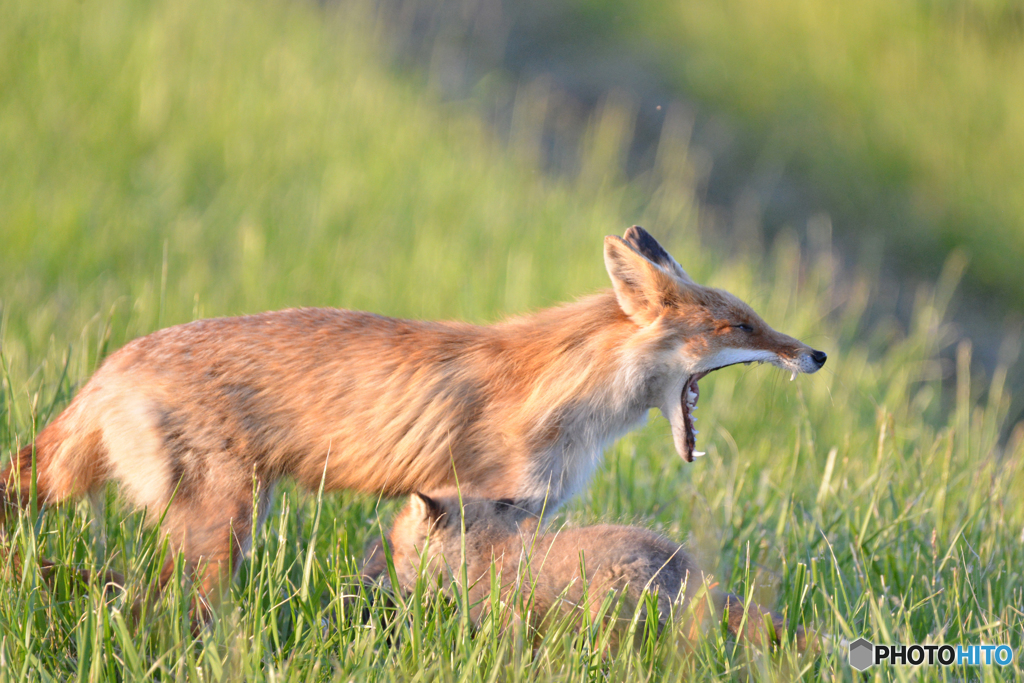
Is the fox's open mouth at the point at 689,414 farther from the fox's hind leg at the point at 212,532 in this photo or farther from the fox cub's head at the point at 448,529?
the fox's hind leg at the point at 212,532

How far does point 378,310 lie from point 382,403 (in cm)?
350

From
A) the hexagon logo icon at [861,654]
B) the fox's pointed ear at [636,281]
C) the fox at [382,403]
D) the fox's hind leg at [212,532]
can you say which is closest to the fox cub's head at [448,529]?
the fox at [382,403]

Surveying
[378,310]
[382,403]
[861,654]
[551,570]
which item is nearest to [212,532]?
[382,403]

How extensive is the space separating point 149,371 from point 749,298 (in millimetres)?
4941

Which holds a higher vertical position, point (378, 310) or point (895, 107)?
point (895, 107)

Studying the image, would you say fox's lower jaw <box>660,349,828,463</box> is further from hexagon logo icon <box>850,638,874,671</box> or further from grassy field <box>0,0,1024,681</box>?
hexagon logo icon <box>850,638,874,671</box>

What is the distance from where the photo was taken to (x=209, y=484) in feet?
10.4

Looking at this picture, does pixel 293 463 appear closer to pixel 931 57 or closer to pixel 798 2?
pixel 931 57

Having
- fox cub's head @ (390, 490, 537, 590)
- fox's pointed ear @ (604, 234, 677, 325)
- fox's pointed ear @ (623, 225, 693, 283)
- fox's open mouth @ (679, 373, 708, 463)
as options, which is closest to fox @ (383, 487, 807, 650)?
fox cub's head @ (390, 490, 537, 590)

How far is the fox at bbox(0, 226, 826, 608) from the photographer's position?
3.18m

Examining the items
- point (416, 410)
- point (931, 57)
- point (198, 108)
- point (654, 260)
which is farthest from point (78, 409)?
point (931, 57)

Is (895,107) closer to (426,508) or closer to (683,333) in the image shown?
(683,333)

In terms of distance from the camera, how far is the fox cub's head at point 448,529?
314 centimetres

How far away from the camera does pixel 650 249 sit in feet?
12.0
